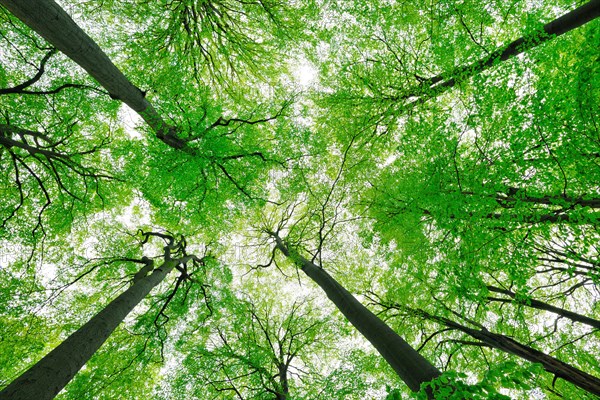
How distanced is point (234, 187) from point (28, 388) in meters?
4.61

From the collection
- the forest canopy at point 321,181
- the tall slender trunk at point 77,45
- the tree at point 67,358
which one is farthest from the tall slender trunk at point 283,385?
the tall slender trunk at point 77,45

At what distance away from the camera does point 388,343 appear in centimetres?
329

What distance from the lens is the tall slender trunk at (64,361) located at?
2.32m

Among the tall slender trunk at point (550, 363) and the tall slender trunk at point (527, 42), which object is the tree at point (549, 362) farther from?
the tall slender trunk at point (527, 42)

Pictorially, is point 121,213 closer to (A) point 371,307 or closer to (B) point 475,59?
(A) point 371,307

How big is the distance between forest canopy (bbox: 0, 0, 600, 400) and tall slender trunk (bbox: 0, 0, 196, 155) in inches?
0.9

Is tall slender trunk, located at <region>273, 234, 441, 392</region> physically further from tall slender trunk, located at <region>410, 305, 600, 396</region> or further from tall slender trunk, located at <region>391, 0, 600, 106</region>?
tall slender trunk, located at <region>391, 0, 600, 106</region>

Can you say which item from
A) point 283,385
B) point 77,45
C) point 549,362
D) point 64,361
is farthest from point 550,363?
point 77,45

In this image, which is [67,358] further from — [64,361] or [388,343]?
[388,343]

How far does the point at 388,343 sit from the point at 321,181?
5521mm

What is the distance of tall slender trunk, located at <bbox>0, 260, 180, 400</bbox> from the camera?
91.3 inches

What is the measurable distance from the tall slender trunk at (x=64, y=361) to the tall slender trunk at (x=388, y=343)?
3.54 meters

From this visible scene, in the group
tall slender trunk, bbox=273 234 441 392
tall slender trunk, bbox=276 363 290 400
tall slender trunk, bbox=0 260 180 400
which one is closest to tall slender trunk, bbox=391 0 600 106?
tall slender trunk, bbox=273 234 441 392

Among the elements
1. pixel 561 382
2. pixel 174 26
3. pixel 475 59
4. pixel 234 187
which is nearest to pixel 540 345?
pixel 561 382
